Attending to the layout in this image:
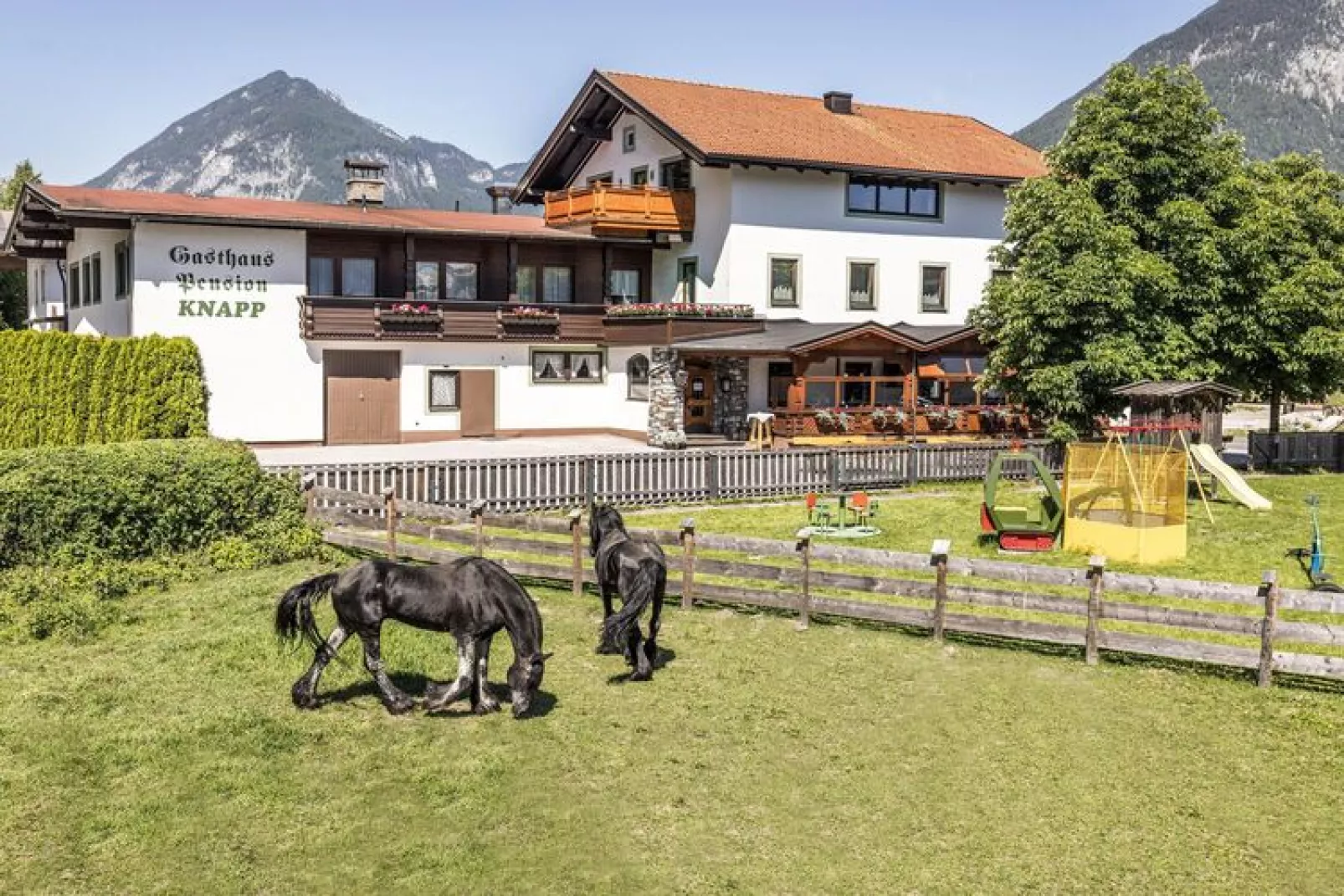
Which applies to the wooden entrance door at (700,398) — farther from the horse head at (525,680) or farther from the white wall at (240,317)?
the horse head at (525,680)

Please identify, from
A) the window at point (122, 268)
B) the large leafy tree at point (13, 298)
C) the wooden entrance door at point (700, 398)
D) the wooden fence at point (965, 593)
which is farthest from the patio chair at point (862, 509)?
the large leafy tree at point (13, 298)

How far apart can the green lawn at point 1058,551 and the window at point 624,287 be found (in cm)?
1601

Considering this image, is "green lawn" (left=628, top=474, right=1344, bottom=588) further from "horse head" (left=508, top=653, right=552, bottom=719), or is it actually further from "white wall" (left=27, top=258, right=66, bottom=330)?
"white wall" (left=27, top=258, right=66, bottom=330)

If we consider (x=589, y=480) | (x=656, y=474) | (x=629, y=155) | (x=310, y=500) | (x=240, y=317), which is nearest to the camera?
(x=310, y=500)

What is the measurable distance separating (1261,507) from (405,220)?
25.8m

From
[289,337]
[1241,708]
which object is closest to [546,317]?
[289,337]

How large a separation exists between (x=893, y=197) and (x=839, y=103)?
5662 millimetres

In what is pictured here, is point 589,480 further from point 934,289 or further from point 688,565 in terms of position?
point 934,289

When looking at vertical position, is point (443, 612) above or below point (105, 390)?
below

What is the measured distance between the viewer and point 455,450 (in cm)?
3494

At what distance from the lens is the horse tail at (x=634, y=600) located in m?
12.2

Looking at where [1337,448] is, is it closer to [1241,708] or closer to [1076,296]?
[1076,296]

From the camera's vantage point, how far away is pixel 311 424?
3597cm

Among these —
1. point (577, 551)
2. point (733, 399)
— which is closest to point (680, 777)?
point (577, 551)
